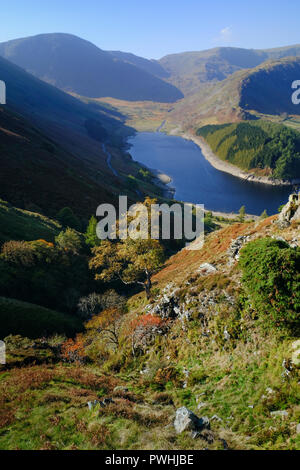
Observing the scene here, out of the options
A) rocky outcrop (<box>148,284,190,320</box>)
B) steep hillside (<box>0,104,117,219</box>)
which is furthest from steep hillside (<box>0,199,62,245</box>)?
rocky outcrop (<box>148,284,190,320</box>)

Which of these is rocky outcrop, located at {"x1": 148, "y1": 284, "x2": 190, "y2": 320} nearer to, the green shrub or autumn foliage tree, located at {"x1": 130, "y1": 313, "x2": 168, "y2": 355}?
autumn foliage tree, located at {"x1": 130, "y1": 313, "x2": 168, "y2": 355}

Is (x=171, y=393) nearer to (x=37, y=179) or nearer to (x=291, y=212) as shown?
(x=291, y=212)

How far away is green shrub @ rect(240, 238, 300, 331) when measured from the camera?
16.1 meters

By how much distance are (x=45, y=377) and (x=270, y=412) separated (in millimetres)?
15385

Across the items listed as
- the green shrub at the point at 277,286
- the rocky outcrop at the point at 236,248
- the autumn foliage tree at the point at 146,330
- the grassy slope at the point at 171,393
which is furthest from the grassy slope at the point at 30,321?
the green shrub at the point at 277,286

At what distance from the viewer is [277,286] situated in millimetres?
16406

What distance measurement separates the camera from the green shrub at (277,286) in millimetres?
16062

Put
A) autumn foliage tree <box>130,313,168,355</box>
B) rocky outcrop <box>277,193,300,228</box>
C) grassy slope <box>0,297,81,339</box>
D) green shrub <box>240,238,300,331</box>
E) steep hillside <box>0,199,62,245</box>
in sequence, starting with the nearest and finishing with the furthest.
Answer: green shrub <box>240,238,300,331</box> < autumn foliage tree <box>130,313,168,355</box> < rocky outcrop <box>277,193,300,228</box> < grassy slope <box>0,297,81,339</box> < steep hillside <box>0,199,62,245</box>

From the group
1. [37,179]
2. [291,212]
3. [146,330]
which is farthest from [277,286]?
[37,179]

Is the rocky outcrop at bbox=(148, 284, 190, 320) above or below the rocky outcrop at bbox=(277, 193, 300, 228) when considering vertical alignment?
below
